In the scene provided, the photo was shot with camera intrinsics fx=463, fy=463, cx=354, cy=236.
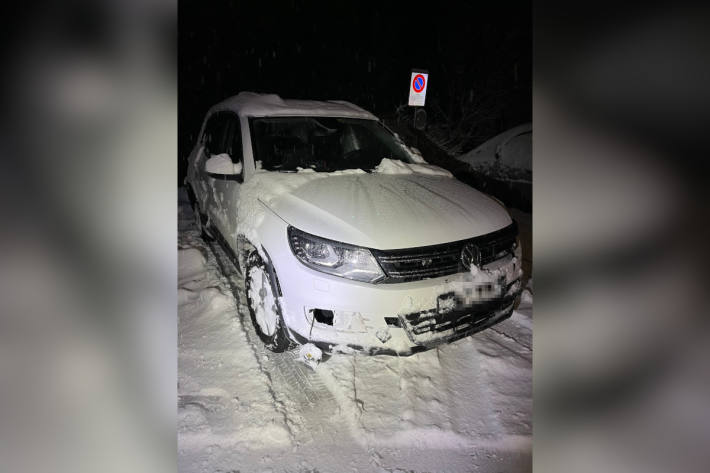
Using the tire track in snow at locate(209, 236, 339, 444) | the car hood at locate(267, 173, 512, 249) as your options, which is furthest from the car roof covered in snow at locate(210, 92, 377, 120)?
the tire track in snow at locate(209, 236, 339, 444)

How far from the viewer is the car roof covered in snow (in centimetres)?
338

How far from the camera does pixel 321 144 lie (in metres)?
3.40

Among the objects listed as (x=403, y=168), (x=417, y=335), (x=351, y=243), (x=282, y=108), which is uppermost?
(x=282, y=108)

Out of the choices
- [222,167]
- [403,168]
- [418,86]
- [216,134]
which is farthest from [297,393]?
[418,86]

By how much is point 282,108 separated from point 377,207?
135 cm

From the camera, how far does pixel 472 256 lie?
239 cm

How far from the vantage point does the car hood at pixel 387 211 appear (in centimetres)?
230

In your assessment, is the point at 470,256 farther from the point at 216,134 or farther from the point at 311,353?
the point at 216,134

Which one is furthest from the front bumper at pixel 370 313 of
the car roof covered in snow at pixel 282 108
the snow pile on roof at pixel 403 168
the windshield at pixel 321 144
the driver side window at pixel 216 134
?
the driver side window at pixel 216 134

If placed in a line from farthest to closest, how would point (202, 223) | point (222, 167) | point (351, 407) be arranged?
point (202, 223) < point (222, 167) < point (351, 407)

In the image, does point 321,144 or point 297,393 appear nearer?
point 297,393

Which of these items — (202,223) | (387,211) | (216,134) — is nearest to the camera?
(387,211)
